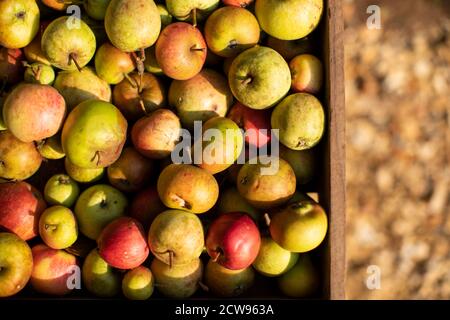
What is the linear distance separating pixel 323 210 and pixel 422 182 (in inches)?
82.8

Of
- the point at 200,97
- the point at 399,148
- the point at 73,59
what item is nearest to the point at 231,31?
the point at 200,97

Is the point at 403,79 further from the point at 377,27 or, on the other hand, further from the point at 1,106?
the point at 1,106

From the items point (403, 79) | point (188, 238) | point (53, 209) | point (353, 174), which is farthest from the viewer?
point (403, 79)

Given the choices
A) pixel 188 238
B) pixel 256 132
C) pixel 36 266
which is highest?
pixel 256 132

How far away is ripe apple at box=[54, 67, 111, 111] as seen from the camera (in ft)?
8.46

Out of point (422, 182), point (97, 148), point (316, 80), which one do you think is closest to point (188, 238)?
point (97, 148)

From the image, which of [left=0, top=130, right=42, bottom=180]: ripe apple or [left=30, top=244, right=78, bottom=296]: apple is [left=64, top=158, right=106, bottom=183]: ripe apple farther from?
[left=30, top=244, right=78, bottom=296]: apple

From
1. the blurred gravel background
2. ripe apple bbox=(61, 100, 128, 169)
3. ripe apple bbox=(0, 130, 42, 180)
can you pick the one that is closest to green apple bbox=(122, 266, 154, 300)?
ripe apple bbox=(61, 100, 128, 169)

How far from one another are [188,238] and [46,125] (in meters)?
0.81

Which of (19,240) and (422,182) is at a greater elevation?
(19,240)

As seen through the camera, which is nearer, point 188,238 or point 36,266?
point 188,238

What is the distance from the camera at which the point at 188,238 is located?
2301 millimetres

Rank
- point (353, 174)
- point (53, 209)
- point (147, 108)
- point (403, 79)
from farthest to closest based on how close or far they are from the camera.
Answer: point (403, 79) → point (353, 174) → point (147, 108) → point (53, 209)

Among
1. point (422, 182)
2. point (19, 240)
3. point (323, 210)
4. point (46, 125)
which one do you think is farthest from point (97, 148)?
point (422, 182)
